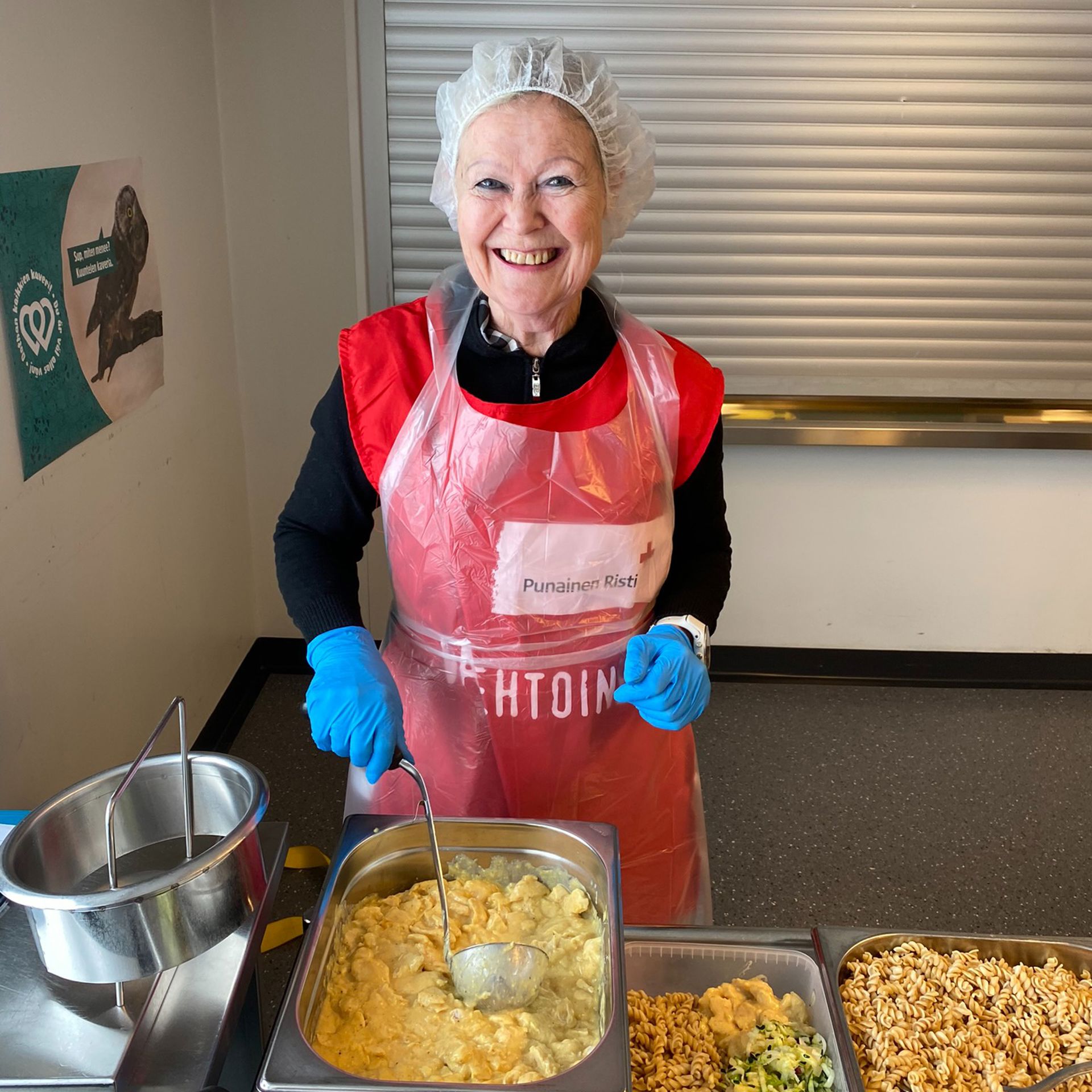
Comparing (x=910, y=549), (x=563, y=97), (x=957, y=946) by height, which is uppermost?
(x=563, y=97)

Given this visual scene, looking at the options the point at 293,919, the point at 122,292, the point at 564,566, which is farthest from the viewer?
the point at 122,292

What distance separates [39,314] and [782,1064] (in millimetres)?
1715

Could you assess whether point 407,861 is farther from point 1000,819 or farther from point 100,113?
point 1000,819

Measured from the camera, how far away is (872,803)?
2.81 m

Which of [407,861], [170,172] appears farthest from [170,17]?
[407,861]

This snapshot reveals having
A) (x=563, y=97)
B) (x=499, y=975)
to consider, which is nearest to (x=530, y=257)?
(x=563, y=97)

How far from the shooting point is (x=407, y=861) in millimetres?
1144

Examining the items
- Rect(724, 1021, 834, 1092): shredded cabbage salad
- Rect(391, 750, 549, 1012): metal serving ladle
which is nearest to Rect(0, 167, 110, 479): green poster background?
Rect(391, 750, 549, 1012): metal serving ladle

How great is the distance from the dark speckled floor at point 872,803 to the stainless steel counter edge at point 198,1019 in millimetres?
1184

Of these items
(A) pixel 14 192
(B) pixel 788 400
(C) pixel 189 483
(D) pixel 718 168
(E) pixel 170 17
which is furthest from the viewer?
(B) pixel 788 400

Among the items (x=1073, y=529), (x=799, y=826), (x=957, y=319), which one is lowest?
(x=799, y=826)

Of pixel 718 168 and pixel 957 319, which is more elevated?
pixel 718 168

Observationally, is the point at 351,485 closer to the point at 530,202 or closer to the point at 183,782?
the point at 530,202

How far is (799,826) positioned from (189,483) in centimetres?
187
